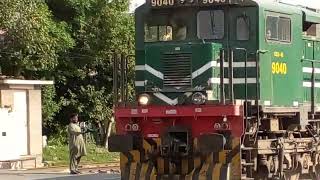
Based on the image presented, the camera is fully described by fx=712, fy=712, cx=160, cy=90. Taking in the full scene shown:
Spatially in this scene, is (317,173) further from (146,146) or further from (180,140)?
(146,146)

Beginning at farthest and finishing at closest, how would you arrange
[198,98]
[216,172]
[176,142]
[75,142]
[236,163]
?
[75,142] < [176,142] < [198,98] < [236,163] < [216,172]

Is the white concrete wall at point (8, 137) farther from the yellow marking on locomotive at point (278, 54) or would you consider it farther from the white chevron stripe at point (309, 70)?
the yellow marking on locomotive at point (278, 54)

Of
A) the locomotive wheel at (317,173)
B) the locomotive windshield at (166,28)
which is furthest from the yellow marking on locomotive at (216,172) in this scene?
the locomotive wheel at (317,173)

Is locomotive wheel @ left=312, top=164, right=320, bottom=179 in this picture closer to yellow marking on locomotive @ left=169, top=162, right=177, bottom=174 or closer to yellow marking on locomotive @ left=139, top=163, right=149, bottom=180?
yellow marking on locomotive @ left=169, top=162, right=177, bottom=174

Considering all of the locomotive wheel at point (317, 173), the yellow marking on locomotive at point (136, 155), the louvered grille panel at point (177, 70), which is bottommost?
the locomotive wheel at point (317, 173)

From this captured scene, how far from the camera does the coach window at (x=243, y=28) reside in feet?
42.4

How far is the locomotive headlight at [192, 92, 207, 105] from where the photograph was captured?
41.1 feet

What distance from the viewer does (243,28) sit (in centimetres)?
1301

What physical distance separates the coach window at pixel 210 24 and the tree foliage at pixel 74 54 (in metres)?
12.3

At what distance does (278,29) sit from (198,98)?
2.22 meters

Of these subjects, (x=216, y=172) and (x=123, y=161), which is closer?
(x=216, y=172)

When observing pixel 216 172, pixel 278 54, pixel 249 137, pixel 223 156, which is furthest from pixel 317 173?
pixel 216 172

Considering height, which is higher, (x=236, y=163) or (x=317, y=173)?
(x=236, y=163)

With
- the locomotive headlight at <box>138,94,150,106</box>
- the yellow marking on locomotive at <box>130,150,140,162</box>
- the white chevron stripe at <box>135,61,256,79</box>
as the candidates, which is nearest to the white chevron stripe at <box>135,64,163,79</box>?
the white chevron stripe at <box>135,61,256,79</box>
